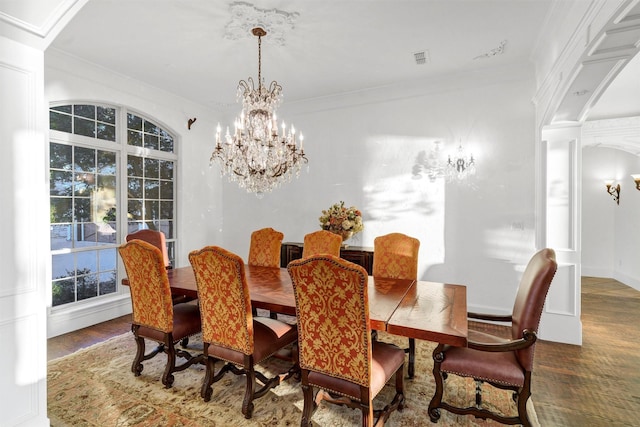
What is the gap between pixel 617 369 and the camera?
2.79m

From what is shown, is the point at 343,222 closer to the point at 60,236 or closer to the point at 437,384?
the point at 437,384

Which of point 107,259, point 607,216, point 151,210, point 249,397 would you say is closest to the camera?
point 249,397

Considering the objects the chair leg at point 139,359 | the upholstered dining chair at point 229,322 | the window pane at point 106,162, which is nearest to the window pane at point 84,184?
the window pane at point 106,162

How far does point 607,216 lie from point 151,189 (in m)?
8.58

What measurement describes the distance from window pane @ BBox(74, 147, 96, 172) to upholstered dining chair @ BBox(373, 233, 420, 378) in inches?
142

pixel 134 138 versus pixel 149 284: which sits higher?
pixel 134 138

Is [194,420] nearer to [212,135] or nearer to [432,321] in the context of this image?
[432,321]

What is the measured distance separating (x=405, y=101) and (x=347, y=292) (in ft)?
11.7

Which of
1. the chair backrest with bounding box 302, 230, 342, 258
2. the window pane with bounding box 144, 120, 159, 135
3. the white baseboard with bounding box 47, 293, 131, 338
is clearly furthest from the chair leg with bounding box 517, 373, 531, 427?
the window pane with bounding box 144, 120, 159, 135

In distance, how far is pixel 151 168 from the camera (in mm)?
4730

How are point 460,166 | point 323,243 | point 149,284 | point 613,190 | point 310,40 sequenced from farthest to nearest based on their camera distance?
point 613,190 < point 460,166 < point 323,243 < point 310,40 < point 149,284

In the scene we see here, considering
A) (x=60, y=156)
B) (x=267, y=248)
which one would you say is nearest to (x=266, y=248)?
(x=267, y=248)

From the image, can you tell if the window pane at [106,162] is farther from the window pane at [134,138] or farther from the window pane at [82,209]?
the window pane at [82,209]

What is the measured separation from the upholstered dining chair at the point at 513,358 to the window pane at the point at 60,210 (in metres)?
4.16
